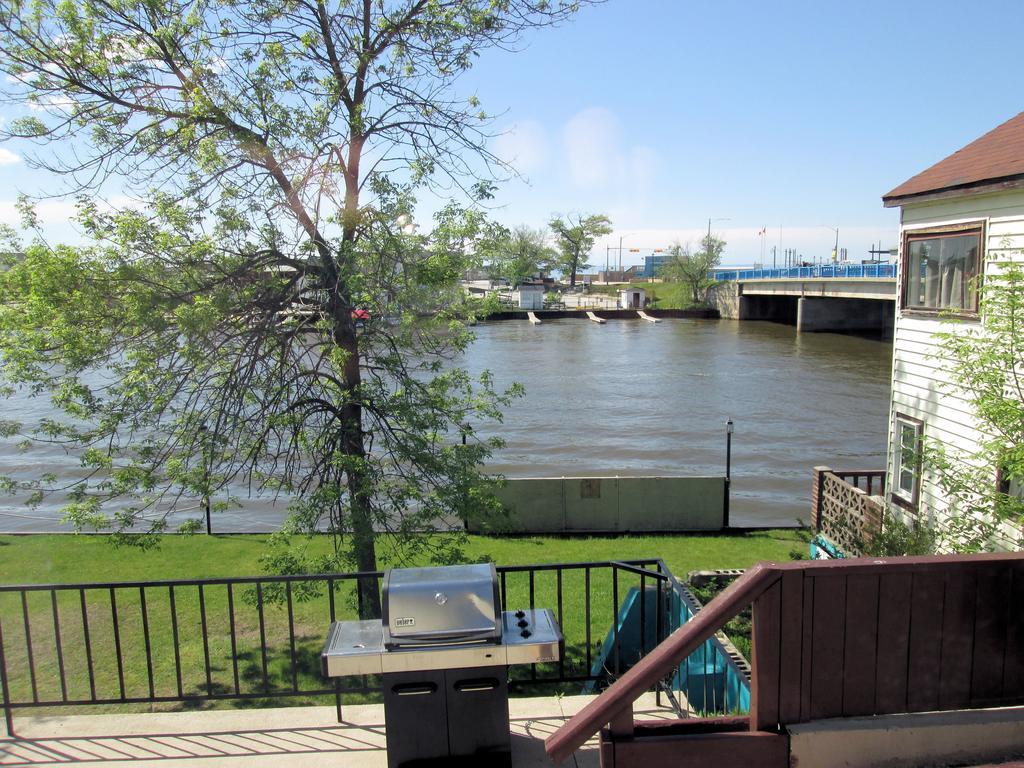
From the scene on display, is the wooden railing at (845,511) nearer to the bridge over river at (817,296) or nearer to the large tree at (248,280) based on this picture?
the large tree at (248,280)

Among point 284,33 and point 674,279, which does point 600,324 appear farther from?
point 284,33

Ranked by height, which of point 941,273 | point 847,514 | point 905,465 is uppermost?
point 941,273

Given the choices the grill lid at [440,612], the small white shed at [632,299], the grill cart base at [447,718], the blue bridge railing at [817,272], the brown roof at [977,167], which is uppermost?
the brown roof at [977,167]

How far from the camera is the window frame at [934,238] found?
9.77m

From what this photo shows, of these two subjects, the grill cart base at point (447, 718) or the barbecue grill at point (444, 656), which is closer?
the barbecue grill at point (444, 656)

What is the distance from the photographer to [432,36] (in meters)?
9.19

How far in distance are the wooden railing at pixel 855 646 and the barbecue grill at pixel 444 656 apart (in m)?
0.86

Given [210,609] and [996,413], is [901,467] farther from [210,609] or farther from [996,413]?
[210,609]

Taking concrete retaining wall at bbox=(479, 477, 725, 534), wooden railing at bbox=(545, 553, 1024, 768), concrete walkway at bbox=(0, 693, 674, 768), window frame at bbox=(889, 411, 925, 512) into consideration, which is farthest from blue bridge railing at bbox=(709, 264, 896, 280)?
wooden railing at bbox=(545, 553, 1024, 768)

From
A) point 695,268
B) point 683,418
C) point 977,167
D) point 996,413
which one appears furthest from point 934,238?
point 695,268

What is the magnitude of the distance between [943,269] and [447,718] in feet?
31.5

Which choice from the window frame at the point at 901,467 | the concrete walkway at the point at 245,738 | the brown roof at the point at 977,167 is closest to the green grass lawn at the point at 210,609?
the concrete walkway at the point at 245,738

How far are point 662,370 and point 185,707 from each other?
130ft

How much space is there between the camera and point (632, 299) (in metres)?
92.7
